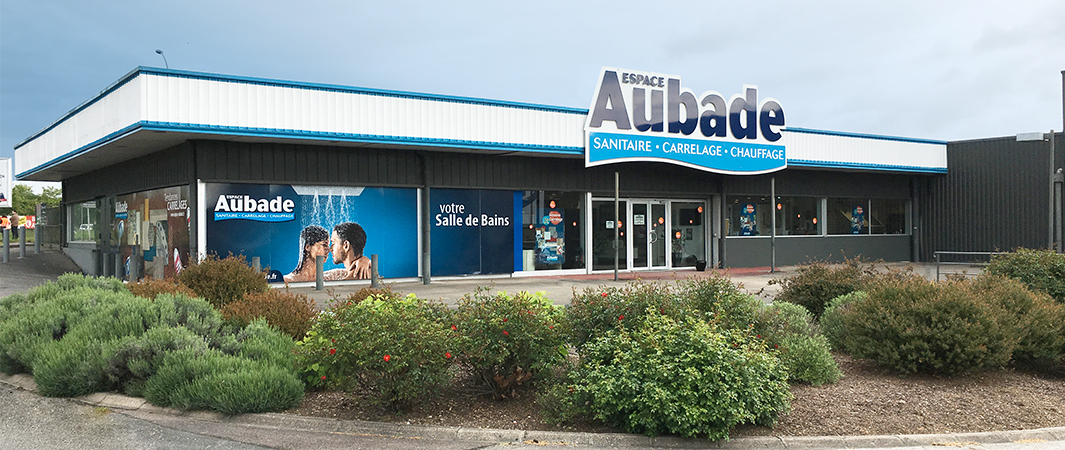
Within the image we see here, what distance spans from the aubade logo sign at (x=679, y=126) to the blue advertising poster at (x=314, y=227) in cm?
547

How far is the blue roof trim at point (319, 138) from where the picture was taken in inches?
591

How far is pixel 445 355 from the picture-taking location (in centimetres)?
613

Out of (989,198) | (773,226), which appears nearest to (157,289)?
(773,226)

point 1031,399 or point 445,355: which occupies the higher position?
point 445,355

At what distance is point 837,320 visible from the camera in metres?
9.47

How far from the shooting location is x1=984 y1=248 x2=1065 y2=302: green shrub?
10.6 metres

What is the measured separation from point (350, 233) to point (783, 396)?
561 inches

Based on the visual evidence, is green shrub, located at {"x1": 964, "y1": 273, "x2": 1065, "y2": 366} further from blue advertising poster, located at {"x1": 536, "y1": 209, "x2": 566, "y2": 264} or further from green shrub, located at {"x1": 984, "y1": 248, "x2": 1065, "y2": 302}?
blue advertising poster, located at {"x1": 536, "y1": 209, "x2": 566, "y2": 264}

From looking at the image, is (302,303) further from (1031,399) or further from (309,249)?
(309,249)

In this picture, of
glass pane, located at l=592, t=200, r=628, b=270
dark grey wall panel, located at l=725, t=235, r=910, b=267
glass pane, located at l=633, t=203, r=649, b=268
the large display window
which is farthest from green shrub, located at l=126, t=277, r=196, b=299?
dark grey wall panel, located at l=725, t=235, r=910, b=267

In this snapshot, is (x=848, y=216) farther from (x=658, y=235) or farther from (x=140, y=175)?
(x=140, y=175)

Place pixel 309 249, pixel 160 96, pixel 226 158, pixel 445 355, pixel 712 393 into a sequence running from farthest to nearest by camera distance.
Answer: pixel 309 249, pixel 226 158, pixel 160 96, pixel 445 355, pixel 712 393

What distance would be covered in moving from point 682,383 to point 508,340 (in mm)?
1514

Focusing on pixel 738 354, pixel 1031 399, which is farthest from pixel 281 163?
pixel 1031 399
